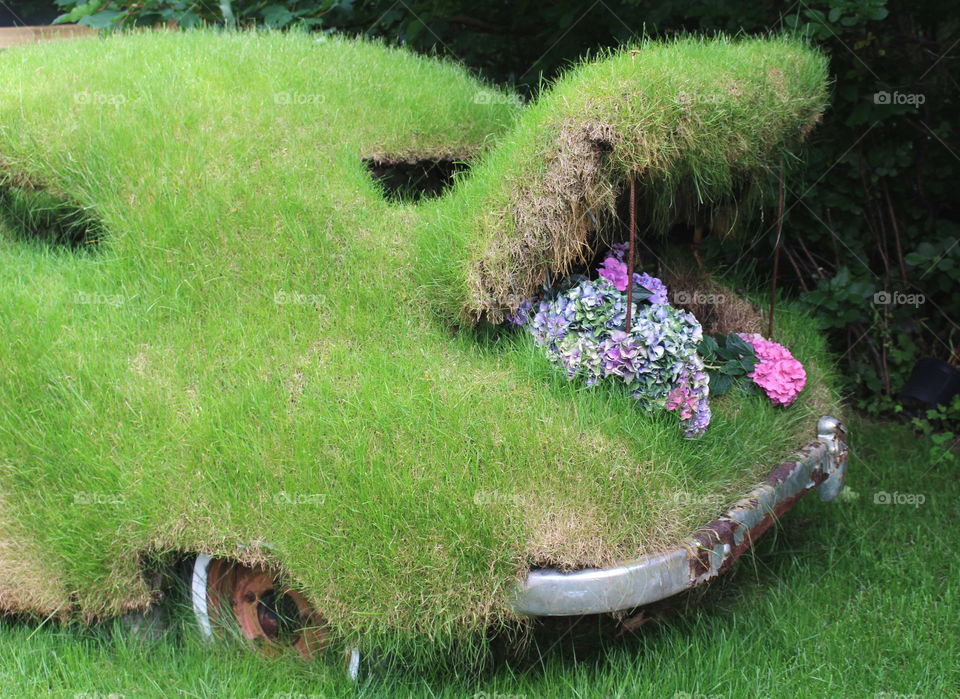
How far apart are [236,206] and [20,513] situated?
1.44 m

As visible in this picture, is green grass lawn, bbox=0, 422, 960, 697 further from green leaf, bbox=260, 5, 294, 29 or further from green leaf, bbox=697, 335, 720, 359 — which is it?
green leaf, bbox=260, 5, 294, 29

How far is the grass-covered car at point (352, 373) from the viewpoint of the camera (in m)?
2.76

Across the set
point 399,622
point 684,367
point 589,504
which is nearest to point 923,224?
point 684,367

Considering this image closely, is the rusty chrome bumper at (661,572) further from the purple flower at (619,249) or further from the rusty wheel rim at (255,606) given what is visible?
the purple flower at (619,249)

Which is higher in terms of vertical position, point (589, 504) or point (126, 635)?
point (589, 504)

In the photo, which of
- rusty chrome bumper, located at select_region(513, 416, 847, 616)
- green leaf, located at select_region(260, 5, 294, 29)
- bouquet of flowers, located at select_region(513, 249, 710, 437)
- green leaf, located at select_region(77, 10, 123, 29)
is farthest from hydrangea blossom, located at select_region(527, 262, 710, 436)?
green leaf, located at select_region(77, 10, 123, 29)

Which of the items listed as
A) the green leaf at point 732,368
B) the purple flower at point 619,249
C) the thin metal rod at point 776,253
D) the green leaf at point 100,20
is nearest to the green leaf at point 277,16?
the green leaf at point 100,20

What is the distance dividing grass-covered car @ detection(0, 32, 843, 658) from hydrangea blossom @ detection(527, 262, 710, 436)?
0.09m

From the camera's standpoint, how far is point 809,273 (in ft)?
19.7

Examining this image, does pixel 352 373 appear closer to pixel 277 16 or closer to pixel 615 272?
pixel 615 272

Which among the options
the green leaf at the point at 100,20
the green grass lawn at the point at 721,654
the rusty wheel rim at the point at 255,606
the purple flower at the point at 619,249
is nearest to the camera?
the green grass lawn at the point at 721,654

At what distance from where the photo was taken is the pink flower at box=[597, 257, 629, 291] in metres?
3.58

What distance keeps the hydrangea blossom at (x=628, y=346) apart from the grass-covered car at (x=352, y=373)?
0.09 meters

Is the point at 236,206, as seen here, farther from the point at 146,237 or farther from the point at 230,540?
the point at 230,540
